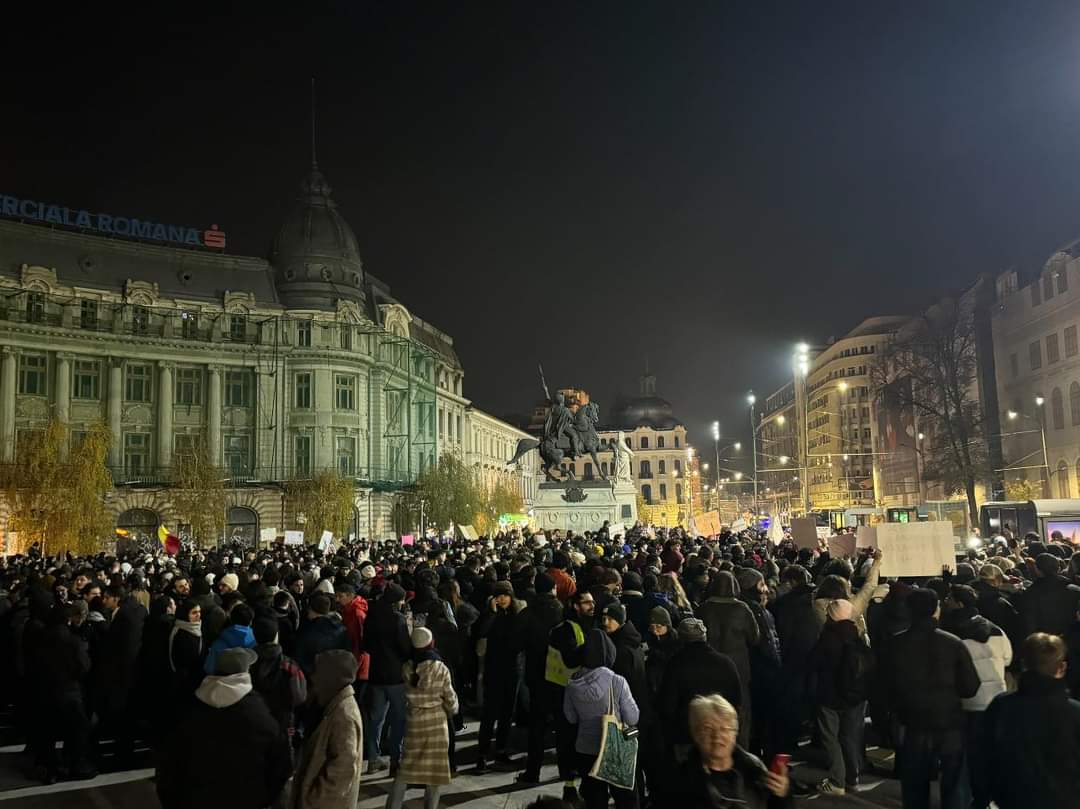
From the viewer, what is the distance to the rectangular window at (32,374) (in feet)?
175

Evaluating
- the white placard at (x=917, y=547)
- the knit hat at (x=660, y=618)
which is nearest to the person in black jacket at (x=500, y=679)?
the knit hat at (x=660, y=618)

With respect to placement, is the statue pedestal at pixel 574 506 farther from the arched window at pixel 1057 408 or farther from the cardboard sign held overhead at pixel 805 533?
the arched window at pixel 1057 408

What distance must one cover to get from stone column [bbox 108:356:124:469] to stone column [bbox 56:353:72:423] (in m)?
2.31

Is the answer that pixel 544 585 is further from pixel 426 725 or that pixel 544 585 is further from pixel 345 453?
pixel 345 453

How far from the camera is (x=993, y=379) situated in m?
64.6

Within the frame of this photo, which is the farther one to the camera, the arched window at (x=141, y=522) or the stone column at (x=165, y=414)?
the stone column at (x=165, y=414)

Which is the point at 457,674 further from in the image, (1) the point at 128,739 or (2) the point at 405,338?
(2) the point at 405,338

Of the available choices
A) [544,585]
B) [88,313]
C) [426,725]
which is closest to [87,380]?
[88,313]

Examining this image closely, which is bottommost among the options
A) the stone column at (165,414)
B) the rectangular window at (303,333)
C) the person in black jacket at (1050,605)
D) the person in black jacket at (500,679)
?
the person in black jacket at (500,679)

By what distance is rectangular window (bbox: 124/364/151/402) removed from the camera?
57.5 m

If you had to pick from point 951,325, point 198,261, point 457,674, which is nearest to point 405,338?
point 198,261

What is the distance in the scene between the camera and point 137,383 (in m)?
58.0

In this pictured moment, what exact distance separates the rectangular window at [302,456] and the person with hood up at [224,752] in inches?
2236

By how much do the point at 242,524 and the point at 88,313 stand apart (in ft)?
52.3
